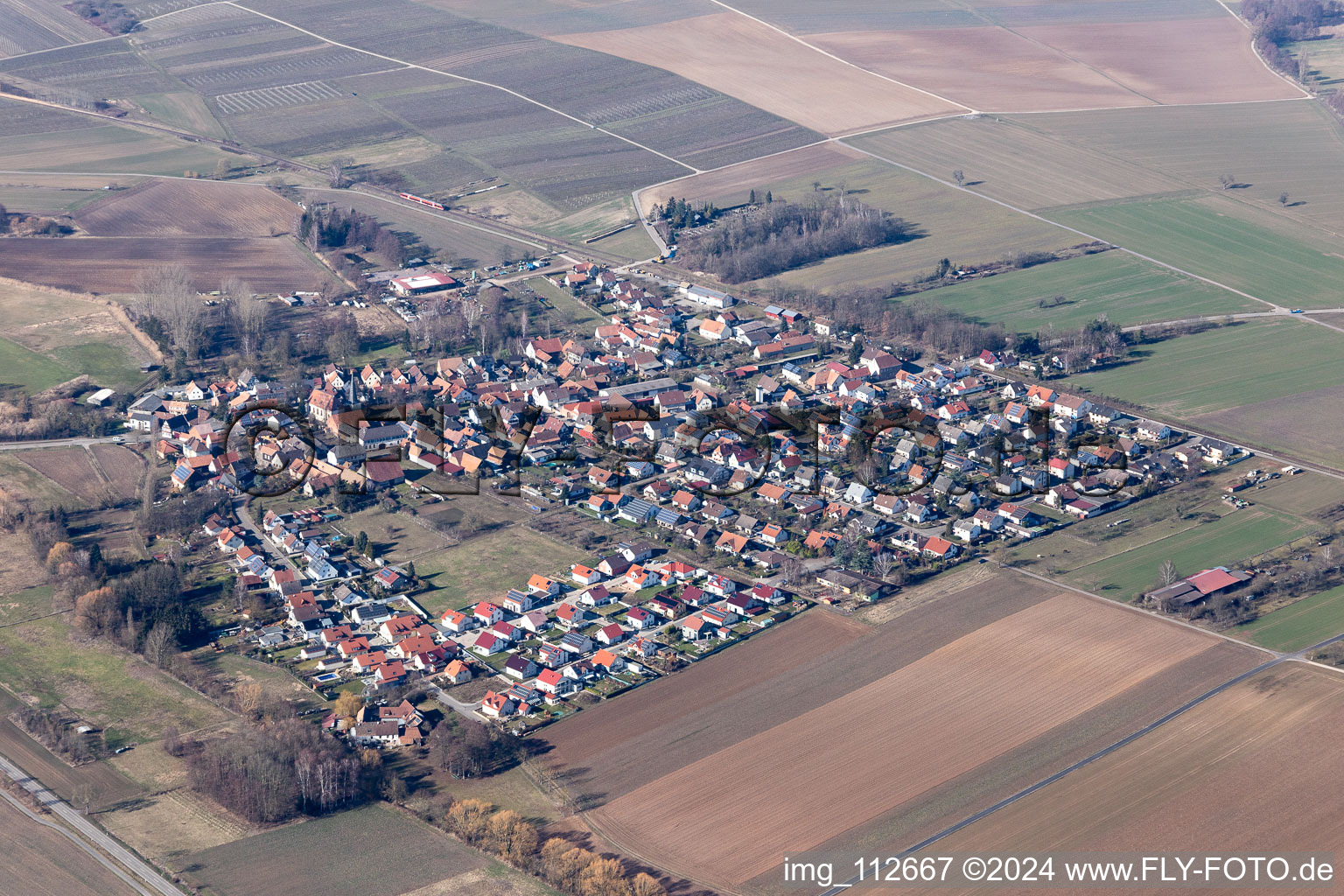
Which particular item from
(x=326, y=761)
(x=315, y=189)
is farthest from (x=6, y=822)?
(x=315, y=189)

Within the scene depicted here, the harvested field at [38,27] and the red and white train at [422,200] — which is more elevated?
the harvested field at [38,27]

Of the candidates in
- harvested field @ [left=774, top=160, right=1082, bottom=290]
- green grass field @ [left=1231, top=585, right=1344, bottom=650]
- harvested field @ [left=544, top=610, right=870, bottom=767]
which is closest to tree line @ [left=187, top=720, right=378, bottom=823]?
harvested field @ [left=544, top=610, right=870, bottom=767]

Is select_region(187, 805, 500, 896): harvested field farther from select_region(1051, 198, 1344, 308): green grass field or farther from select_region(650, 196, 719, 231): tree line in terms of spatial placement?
select_region(1051, 198, 1344, 308): green grass field

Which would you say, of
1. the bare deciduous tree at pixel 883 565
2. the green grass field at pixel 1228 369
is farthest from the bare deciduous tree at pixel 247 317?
the green grass field at pixel 1228 369

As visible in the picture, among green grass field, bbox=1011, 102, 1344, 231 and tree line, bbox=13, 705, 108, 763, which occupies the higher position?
green grass field, bbox=1011, 102, 1344, 231

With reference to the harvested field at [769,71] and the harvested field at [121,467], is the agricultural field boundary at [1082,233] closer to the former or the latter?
the harvested field at [769,71]

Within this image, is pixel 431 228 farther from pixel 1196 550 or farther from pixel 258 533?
pixel 1196 550

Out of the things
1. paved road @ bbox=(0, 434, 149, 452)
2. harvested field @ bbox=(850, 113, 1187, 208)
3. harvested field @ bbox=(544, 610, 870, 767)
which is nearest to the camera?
harvested field @ bbox=(544, 610, 870, 767)
